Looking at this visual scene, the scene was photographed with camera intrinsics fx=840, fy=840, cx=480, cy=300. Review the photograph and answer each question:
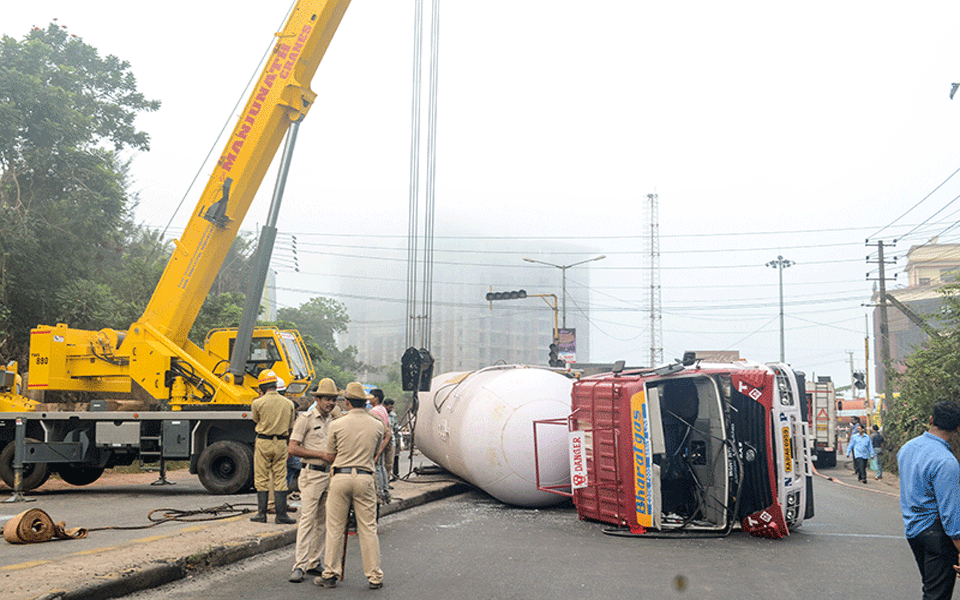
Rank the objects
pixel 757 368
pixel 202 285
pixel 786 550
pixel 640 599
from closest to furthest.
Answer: pixel 640 599, pixel 786 550, pixel 757 368, pixel 202 285

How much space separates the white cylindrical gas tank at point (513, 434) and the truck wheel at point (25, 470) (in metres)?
7.86

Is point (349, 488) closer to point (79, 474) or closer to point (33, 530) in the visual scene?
point (33, 530)

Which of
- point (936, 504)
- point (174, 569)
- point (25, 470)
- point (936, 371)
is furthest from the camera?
point (936, 371)

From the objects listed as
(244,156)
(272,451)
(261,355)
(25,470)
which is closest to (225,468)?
(261,355)

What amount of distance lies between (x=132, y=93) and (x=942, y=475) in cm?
3835

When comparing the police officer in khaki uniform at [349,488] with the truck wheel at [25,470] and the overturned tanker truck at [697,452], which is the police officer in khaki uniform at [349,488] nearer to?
the overturned tanker truck at [697,452]

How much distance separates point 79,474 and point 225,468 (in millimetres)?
4297

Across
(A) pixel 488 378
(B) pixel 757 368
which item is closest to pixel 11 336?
(A) pixel 488 378

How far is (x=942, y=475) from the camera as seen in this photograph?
211 inches

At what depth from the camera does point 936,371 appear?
837 inches

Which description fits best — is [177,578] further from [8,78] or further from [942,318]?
[8,78]

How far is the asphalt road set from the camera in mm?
7188

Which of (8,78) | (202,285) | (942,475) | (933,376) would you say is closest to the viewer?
(942,475)

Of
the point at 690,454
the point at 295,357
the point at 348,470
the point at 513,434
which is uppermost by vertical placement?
the point at 295,357
